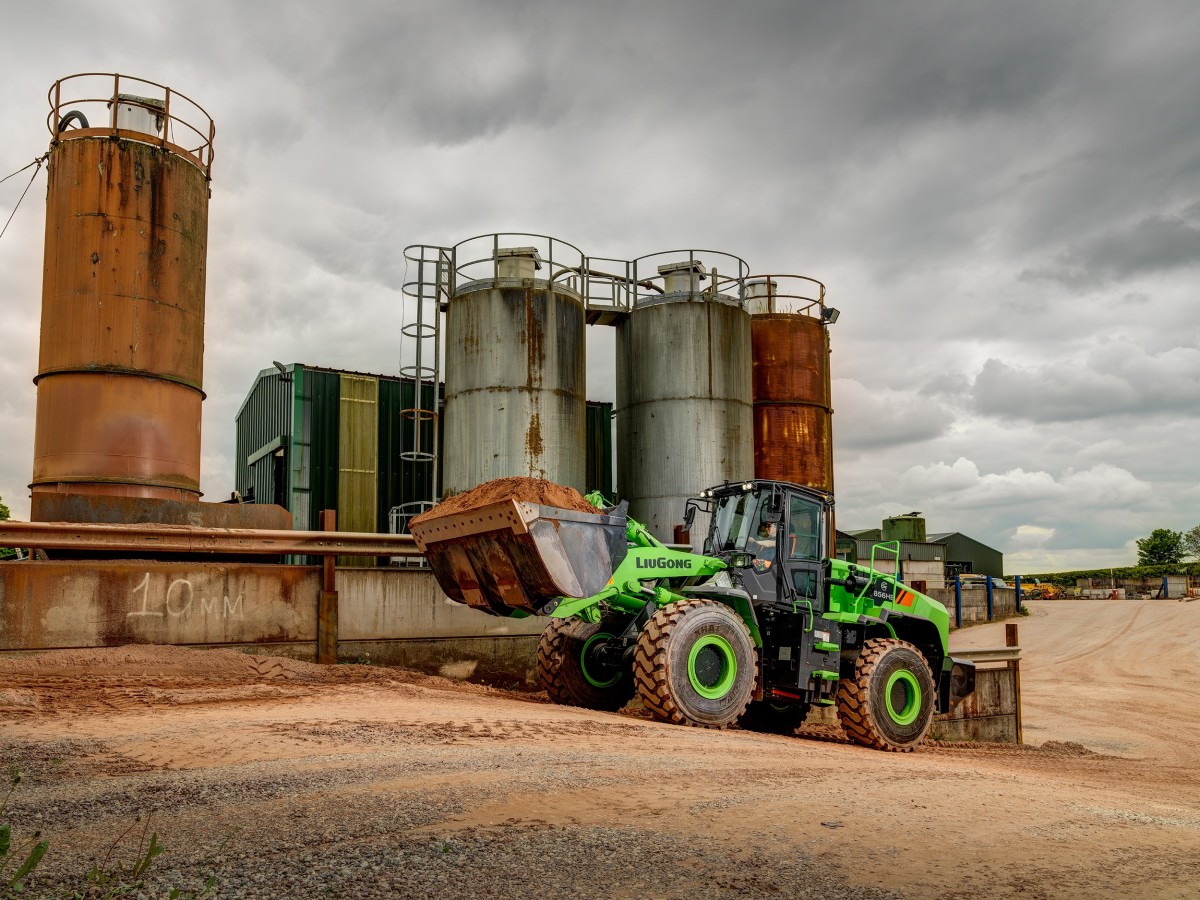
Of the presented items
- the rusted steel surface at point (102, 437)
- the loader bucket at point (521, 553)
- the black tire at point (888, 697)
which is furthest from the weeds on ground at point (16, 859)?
the rusted steel surface at point (102, 437)

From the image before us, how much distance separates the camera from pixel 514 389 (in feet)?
60.1

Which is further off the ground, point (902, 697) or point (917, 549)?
point (917, 549)

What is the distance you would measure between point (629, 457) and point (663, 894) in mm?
16891

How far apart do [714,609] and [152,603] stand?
6.28 m

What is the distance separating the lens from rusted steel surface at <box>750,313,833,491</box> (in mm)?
21938

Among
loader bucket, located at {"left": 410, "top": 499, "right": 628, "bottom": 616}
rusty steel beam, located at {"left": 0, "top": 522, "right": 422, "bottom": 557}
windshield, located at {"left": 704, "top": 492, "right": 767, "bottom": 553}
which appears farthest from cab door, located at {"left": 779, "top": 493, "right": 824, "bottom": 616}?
rusty steel beam, located at {"left": 0, "top": 522, "right": 422, "bottom": 557}

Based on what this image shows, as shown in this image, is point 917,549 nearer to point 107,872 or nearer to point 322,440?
point 322,440

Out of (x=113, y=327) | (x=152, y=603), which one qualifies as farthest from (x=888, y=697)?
(x=113, y=327)

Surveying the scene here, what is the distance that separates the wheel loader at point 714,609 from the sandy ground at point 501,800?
837 mm

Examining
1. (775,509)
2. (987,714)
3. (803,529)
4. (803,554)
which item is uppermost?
(775,509)

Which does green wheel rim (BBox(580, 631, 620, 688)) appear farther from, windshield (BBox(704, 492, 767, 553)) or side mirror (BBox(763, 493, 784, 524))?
side mirror (BBox(763, 493, 784, 524))

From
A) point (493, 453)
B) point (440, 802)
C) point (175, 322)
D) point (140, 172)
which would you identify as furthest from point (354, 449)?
point (440, 802)

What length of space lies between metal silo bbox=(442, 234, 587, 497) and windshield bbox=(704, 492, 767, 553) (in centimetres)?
721

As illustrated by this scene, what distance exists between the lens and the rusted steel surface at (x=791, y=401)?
21.9 m
